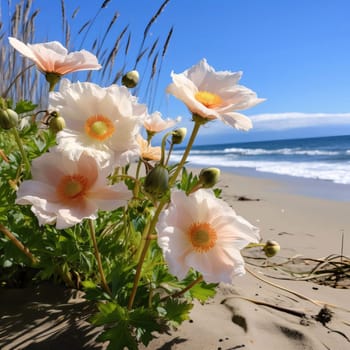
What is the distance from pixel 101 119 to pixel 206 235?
0.30 m

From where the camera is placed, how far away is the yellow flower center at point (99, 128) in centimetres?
84

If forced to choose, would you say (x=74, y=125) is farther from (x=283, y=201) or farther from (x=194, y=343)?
A: (x=283, y=201)

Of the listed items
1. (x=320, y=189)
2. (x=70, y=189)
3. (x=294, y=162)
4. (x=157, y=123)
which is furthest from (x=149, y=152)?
(x=294, y=162)

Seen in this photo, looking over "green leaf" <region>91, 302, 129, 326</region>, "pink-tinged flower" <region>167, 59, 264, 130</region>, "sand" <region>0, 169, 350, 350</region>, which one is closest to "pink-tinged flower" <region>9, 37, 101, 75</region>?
"pink-tinged flower" <region>167, 59, 264, 130</region>

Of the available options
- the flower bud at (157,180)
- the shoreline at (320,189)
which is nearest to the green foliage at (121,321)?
the flower bud at (157,180)

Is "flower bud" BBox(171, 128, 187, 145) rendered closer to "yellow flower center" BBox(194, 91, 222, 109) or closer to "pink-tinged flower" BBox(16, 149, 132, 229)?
"yellow flower center" BBox(194, 91, 222, 109)

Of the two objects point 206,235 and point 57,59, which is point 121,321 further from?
point 57,59

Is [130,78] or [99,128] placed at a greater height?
[130,78]

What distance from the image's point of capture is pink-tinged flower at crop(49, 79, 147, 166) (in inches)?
32.6

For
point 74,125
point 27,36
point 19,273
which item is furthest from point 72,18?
point 74,125

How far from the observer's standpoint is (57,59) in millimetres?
963

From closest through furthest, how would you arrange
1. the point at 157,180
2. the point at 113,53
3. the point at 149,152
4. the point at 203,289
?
1. the point at 157,180
2. the point at 203,289
3. the point at 149,152
4. the point at 113,53

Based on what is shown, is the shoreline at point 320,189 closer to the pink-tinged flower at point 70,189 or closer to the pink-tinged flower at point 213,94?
the pink-tinged flower at point 213,94

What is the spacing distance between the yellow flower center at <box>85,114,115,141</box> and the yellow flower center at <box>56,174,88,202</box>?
0.09 meters
